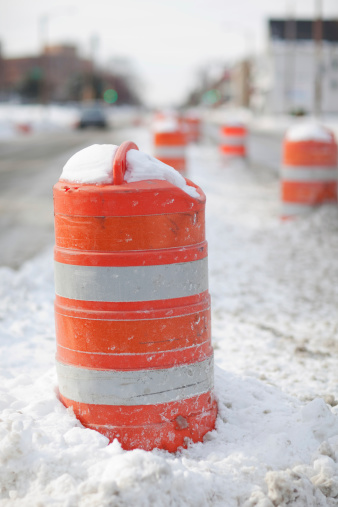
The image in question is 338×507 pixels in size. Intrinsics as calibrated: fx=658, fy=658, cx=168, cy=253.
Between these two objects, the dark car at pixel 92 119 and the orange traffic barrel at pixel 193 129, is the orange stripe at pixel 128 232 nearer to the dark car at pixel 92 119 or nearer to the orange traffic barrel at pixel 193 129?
the orange traffic barrel at pixel 193 129

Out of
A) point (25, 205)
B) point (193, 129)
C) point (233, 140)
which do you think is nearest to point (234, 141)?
point (233, 140)

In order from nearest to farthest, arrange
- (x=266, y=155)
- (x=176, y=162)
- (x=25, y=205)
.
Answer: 1. (x=25, y=205)
2. (x=176, y=162)
3. (x=266, y=155)

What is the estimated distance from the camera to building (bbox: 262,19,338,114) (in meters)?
68.6

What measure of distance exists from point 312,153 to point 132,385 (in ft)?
22.5

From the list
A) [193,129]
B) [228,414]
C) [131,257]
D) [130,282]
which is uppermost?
[131,257]

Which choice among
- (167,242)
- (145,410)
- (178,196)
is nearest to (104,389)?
(145,410)

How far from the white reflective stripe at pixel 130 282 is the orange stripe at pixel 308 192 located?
6.51 m

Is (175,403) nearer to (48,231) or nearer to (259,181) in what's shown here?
(48,231)

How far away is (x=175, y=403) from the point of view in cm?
300

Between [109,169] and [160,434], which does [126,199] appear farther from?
[160,434]

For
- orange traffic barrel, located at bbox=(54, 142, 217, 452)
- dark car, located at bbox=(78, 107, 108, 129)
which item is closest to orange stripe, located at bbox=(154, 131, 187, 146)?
orange traffic barrel, located at bbox=(54, 142, 217, 452)

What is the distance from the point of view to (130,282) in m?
2.85

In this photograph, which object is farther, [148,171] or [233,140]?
[233,140]

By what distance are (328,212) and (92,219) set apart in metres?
6.45
